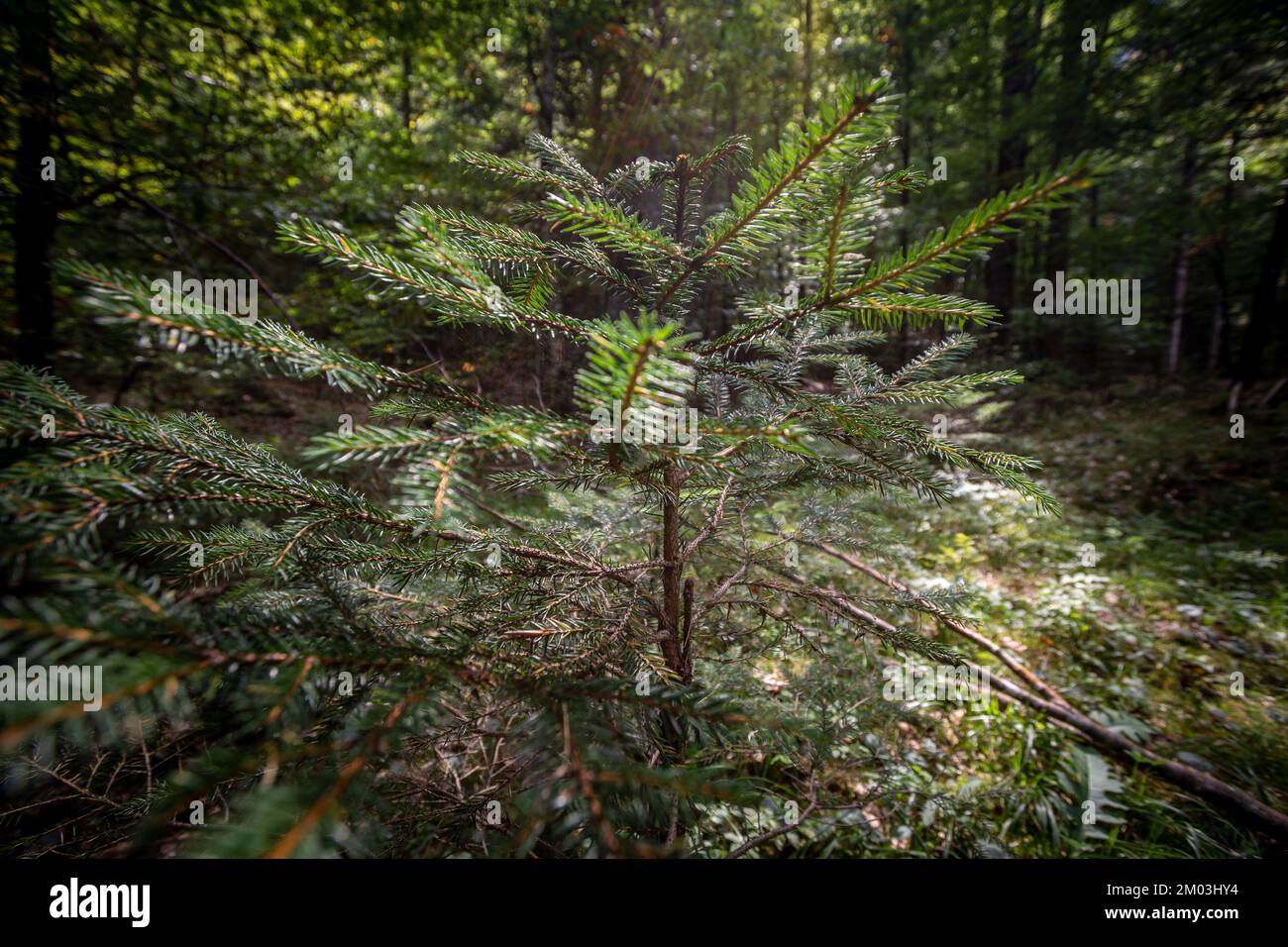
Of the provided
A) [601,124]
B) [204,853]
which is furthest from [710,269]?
[601,124]

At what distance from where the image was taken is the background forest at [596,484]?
647 millimetres

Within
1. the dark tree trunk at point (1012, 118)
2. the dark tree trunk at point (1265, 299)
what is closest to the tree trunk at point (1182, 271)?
the dark tree trunk at point (1265, 299)

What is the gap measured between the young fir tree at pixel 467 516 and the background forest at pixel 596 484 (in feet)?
0.04

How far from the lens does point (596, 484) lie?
3.38 feet

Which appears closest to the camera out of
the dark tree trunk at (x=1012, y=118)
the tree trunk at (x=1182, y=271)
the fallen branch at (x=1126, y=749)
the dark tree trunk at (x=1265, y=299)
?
the fallen branch at (x=1126, y=749)

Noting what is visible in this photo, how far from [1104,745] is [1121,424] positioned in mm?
7162

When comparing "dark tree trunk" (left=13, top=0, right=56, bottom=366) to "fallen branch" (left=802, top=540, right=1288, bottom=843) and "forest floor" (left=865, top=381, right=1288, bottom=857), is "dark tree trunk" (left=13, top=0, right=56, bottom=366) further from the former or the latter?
"forest floor" (left=865, top=381, right=1288, bottom=857)

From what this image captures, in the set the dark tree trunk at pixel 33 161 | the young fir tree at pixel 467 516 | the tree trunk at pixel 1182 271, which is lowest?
the young fir tree at pixel 467 516

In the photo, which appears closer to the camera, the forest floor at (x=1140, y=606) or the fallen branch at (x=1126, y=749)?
the fallen branch at (x=1126, y=749)

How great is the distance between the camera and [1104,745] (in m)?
2.45

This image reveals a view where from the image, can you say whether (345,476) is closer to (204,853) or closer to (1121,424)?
(204,853)

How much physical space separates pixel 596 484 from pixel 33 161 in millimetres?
4287

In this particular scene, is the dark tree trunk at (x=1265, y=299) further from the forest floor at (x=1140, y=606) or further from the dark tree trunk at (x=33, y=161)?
the dark tree trunk at (x=33, y=161)

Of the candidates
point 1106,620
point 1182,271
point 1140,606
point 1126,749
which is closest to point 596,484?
point 1126,749
